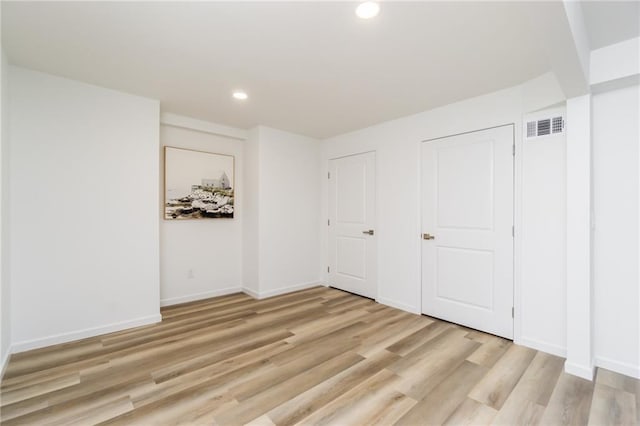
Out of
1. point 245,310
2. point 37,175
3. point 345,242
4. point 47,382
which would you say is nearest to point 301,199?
point 345,242

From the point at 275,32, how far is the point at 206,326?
9.49 feet

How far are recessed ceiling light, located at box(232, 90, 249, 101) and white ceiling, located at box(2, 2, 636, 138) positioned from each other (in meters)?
0.07

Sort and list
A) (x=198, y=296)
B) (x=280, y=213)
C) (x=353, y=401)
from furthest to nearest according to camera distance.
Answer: (x=280, y=213), (x=198, y=296), (x=353, y=401)

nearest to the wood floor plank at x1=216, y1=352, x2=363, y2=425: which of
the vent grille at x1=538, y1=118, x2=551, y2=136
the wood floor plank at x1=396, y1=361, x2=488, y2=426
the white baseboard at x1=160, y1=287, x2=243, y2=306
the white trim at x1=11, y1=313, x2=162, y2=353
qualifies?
the wood floor plank at x1=396, y1=361, x2=488, y2=426

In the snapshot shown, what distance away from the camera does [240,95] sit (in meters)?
3.10

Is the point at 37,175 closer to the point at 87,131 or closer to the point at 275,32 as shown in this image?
the point at 87,131

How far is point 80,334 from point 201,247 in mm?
1607

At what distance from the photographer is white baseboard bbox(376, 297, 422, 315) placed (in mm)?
3571

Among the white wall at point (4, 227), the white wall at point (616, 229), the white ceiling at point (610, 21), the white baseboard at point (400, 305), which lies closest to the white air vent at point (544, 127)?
the white wall at point (616, 229)

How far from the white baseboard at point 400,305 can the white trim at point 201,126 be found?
10.2 ft

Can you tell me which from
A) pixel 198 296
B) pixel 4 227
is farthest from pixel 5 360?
pixel 198 296

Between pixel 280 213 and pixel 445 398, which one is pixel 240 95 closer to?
pixel 280 213

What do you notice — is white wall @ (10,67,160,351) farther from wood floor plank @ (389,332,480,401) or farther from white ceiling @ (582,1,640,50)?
white ceiling @ (582,1,640,50)

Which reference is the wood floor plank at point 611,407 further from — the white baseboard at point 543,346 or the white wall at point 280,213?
the white wall at point 280,213
